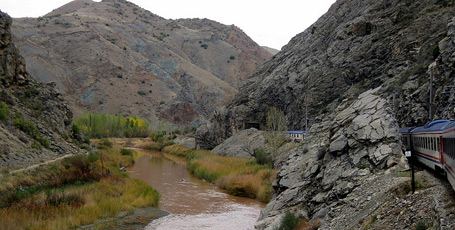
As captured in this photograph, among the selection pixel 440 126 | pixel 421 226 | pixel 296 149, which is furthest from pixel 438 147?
pixel 296 149

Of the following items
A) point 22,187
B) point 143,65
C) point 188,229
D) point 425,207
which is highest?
point 143,65

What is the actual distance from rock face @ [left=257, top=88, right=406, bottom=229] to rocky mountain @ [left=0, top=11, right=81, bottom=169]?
20.3m

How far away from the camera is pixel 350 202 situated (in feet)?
47.4

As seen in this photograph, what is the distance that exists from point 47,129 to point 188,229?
2520cm

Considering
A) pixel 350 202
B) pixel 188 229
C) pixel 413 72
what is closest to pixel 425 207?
pixel 350 202

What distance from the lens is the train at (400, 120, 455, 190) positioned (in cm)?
1205

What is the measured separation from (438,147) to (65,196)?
20.8 metres

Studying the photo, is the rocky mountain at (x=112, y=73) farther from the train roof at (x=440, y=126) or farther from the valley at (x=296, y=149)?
the train roof at (x=440, y=126)

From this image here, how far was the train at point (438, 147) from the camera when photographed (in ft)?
39.5

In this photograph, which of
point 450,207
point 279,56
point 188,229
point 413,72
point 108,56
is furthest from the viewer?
point 108,56

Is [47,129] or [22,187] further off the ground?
[47,129]

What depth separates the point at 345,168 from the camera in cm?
1738

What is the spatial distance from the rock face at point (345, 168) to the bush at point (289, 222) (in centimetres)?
86

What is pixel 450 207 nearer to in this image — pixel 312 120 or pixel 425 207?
pixel 425 207
